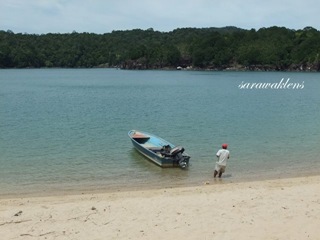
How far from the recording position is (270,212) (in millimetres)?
12281

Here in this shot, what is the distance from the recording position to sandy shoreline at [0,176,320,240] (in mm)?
10648

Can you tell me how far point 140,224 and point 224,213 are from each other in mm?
2417

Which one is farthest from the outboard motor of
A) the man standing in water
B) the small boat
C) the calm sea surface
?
the man standing in water

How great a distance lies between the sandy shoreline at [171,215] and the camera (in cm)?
1065

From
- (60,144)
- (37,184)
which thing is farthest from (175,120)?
(37,184)

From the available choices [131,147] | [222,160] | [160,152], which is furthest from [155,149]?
[222,160]

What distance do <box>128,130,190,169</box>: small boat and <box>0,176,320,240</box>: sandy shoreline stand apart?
4407mm

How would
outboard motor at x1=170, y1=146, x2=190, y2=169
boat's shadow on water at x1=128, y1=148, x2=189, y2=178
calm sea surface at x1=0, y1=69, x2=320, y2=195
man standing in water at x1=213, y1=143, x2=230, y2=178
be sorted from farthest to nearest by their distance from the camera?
outboard motor at x1=170, y1=146, x2=190, y2=169, boat's shadow on water at x1=128, y1=148, x2=189, y2=178, calm sea surface at x1=0, y1=69, x2=320, y2=195, man standing in water at x1=213, y1=143, x2=230, y2=178

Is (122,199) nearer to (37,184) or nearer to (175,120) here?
(37,184)

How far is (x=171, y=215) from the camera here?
12023 mm

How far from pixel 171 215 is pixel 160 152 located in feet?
30.6

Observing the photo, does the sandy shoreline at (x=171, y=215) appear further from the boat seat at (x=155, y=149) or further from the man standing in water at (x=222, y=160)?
the boat seat at (x=155, y=149)

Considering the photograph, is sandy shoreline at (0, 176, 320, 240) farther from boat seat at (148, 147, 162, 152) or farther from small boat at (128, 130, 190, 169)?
boat seat at (148, 147, 162, 152)

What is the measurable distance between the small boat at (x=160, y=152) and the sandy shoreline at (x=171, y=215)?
14.5 feet
